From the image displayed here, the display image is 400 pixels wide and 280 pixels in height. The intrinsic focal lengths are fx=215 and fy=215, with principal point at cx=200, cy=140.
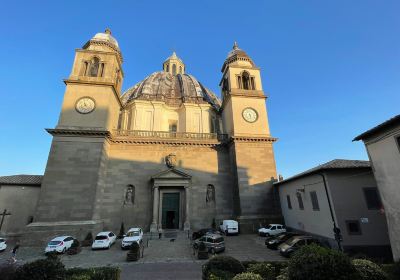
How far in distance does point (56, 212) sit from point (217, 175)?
18.2m

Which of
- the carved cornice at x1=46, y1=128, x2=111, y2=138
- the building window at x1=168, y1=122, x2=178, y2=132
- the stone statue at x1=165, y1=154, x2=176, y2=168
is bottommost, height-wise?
the stone statue at x1=165, y1=154, x2=176, y2=168

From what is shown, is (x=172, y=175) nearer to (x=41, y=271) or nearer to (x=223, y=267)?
(x=223, y=267)

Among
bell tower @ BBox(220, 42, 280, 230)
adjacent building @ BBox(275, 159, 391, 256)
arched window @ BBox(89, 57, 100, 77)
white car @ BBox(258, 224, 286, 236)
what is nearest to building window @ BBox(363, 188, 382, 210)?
adjacent building @ BBox(275, 159, 391, 256)

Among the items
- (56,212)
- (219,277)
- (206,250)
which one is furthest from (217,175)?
(219,277)

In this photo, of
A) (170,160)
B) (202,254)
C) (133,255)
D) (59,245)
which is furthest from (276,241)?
(59,245)

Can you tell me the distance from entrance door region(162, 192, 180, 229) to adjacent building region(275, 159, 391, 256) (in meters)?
14.6

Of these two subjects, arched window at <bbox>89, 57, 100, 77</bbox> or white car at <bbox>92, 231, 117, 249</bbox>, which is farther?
arched window at <bbox>89, 57, 100, 77</bbox>

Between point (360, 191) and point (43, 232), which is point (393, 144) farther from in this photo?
point (43, 232)

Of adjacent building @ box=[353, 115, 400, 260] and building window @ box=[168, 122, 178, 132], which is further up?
building window @ box=[168, 122, 178, 132]

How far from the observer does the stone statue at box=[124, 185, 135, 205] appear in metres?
25.5

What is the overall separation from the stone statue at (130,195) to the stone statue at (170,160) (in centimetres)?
511

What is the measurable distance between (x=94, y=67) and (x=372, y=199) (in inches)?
1312

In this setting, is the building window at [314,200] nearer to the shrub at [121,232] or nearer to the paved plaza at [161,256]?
the paved plaza at [161,256]

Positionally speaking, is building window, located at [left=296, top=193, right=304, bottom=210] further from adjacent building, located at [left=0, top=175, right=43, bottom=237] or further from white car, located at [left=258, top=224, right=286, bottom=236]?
adjacent building, located at [left=0, top=175, right=43, bottom=237]
